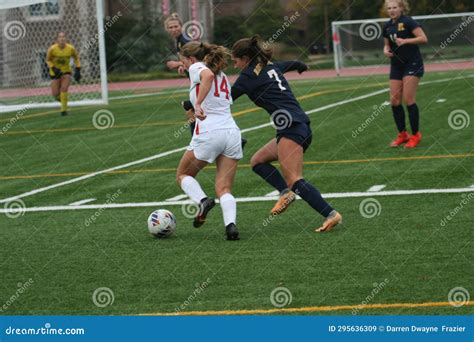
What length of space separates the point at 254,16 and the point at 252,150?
24.4 metres

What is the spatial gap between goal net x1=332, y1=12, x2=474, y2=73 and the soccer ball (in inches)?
1063

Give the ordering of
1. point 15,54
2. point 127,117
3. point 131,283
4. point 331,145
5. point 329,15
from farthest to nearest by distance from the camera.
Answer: point 329,15
point 15,54
point 127,117
point 331,145
point 131,283

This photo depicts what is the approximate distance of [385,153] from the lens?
16281 millimetres

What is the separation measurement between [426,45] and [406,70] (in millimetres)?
23376

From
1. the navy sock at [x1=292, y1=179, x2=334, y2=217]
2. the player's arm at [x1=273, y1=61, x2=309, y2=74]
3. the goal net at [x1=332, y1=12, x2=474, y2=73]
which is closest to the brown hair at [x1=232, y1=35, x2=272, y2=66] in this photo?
the player's arm at [x1=273, y1=61, x2=309, y2=74]

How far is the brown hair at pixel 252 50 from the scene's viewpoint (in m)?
10.5

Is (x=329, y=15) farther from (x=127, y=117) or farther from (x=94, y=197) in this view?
(x=94, y=197)

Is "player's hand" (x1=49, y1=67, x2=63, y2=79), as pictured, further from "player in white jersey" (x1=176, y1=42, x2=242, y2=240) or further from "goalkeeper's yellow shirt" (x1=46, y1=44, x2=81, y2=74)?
"player in white jersey" (x1=176, y1=42, x2=242, y2=240)

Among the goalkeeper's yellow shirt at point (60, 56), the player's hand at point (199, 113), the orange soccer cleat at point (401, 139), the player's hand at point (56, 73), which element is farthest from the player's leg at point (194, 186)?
the goalkeeper's yellow shirt at point (60, 56)

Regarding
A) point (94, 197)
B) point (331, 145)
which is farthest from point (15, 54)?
point (94, 197)

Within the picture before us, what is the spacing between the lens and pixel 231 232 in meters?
10.5

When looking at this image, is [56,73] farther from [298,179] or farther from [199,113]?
[199,113]

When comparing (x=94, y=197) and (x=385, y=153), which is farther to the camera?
(x=385, y=153)

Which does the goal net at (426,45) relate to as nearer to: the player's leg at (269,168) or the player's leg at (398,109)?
the player's leg at (398,109)
